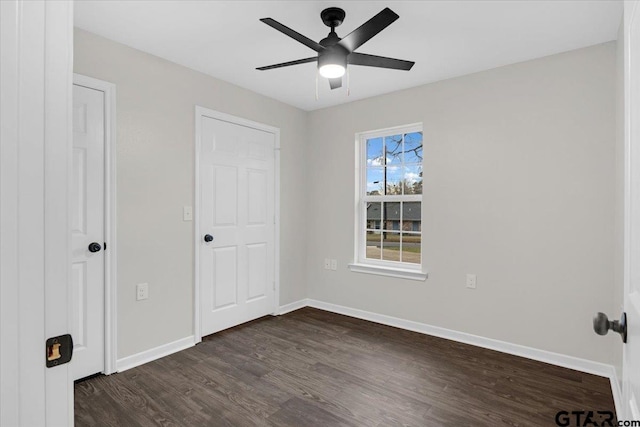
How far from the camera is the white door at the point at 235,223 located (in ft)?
10.6

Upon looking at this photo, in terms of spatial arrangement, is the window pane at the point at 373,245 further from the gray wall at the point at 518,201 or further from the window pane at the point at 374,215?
the gray wall at the point at 518,201

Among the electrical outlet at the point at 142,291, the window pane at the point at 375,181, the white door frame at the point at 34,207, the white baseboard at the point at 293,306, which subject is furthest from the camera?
the white baseboard at the point at 293,306

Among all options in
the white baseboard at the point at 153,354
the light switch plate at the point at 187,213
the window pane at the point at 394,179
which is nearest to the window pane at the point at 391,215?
the window pane at the point at 394,179

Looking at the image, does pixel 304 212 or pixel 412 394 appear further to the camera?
pixel 304 212

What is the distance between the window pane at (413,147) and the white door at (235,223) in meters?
1.47

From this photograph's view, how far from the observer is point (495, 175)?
3010mm

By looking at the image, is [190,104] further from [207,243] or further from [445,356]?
[445,356]

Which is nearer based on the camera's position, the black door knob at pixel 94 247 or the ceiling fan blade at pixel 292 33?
the ceiling fan blade at pixel 292 33

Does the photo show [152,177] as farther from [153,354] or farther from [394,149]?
[394,149]

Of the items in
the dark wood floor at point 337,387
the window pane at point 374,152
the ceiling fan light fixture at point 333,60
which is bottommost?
the dark wood floor at point 337,387

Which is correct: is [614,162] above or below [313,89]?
below

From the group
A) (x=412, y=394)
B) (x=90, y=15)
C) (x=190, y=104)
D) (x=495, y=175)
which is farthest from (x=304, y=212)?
(x=90, y=15)

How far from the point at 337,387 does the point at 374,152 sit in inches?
98.5

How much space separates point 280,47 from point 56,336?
248cm
